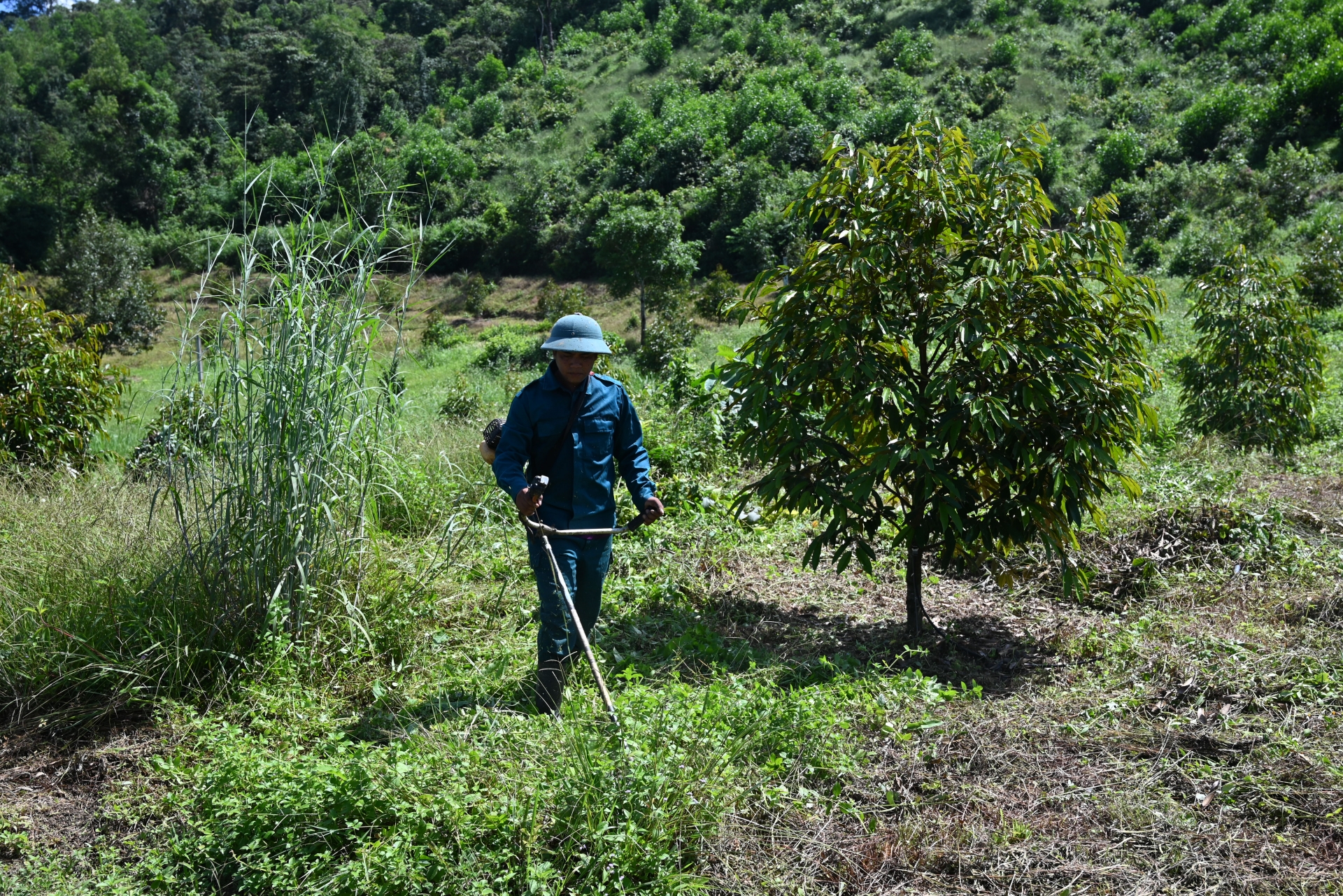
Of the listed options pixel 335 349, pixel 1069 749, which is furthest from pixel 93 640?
pixel 1069 749

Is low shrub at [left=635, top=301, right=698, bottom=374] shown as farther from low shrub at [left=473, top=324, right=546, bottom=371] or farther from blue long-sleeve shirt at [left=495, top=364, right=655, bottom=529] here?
blue long-sleeve shirt at [left=495, top=364, right=655, bottom=529]

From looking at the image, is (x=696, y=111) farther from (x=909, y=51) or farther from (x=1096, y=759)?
(x=1096, y=759)

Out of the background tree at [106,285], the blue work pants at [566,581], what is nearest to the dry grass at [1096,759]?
the blue work pants at [566,581]

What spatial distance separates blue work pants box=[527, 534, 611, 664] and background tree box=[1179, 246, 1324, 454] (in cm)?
597

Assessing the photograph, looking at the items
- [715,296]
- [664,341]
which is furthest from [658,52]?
[664,341]

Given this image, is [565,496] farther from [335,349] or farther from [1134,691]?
[1134,691]

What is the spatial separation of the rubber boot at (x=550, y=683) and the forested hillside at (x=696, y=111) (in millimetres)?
19946

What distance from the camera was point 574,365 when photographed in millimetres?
3717

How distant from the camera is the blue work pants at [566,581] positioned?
12.1 ft

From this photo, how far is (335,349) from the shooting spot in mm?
4090

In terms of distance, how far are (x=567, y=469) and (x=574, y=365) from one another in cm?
41

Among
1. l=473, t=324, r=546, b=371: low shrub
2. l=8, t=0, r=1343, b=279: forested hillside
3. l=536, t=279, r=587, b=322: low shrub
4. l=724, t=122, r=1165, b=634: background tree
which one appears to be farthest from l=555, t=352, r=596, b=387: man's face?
l=8, t=0, r=1343, b=279: forested hillside

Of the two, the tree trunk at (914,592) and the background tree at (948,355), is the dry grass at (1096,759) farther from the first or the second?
the background tree at (948,355)

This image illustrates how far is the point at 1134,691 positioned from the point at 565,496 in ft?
7.65
